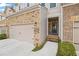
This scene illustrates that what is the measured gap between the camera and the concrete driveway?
5254mm

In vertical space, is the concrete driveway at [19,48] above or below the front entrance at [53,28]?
below

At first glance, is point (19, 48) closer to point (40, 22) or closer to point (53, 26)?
point (40, 22)

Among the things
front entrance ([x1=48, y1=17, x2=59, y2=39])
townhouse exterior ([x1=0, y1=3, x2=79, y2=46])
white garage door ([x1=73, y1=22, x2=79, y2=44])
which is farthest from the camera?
front entrance ([x1=48, y1=17, x2=59, y2=39])

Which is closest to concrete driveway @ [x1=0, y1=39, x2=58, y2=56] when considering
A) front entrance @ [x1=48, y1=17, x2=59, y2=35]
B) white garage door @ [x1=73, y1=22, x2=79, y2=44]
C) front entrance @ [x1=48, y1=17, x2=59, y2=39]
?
front entrance @ [x1=48, y1=17, x2=59, y2=39]

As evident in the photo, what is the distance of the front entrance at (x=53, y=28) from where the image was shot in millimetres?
5719

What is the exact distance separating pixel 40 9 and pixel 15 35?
5.31ft

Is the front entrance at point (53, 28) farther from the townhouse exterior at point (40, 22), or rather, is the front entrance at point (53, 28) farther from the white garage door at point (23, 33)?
the white garage door at point (23, 33)

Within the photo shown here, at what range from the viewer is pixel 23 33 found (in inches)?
256

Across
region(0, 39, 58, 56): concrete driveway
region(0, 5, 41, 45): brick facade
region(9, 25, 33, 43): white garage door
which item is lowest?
region(0, 39, 58, 56): concrete driveway

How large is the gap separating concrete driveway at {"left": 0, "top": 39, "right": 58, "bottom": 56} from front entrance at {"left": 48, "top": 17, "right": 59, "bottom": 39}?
1.19 ft

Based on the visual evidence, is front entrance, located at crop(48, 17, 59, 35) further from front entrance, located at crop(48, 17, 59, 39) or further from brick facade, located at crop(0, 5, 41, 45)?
brick facade, located at crop(0, 5, 41, 45)

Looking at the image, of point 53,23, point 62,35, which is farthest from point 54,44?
point 53,23

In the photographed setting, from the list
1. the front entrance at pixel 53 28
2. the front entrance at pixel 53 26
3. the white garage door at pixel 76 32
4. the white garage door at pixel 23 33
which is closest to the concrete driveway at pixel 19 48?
the white garage door at pixel 23 33

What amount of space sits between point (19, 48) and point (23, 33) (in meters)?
0.94
